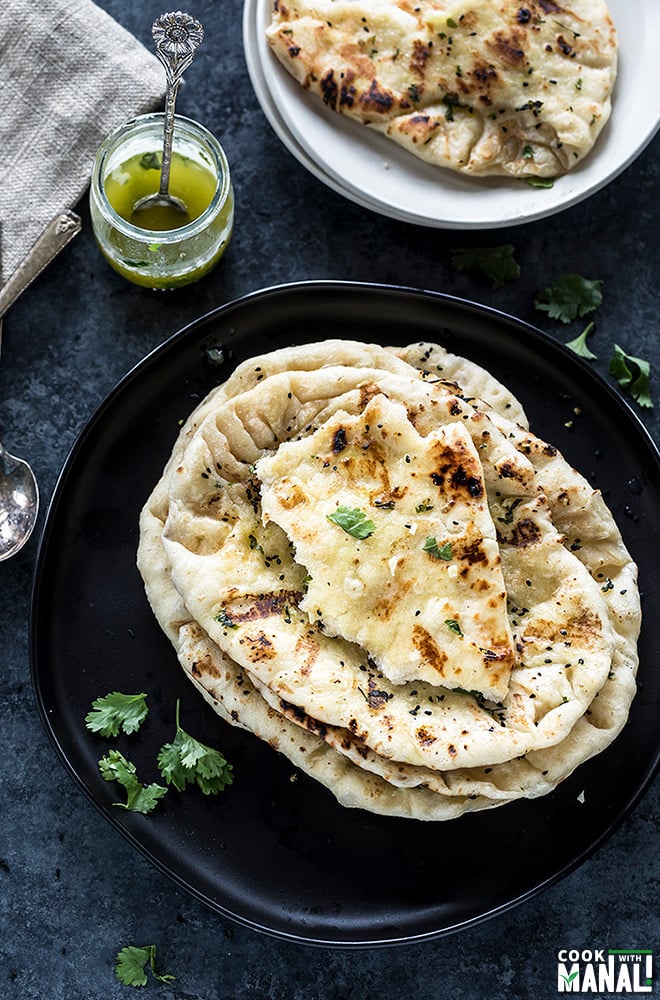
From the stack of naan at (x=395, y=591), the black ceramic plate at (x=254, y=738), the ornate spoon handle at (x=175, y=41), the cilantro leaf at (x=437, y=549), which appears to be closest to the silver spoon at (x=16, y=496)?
the black ceramic plate at (x=254, y=738)

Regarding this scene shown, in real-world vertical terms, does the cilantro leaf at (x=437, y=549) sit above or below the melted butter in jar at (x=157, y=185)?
below

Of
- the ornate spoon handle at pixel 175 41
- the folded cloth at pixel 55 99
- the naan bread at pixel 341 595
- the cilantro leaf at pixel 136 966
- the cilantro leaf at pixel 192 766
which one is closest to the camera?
the naan bread at pixel 341 595

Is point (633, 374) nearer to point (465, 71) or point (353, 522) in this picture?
point (465, 71)

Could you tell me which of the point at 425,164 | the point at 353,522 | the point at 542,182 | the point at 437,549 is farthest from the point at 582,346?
the point at 353,522

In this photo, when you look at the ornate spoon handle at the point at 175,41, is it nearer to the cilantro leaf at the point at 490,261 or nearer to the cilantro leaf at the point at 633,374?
the cilantro leaf at the point at 490,261

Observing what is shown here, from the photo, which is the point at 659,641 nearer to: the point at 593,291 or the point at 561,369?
the point at 561,369
